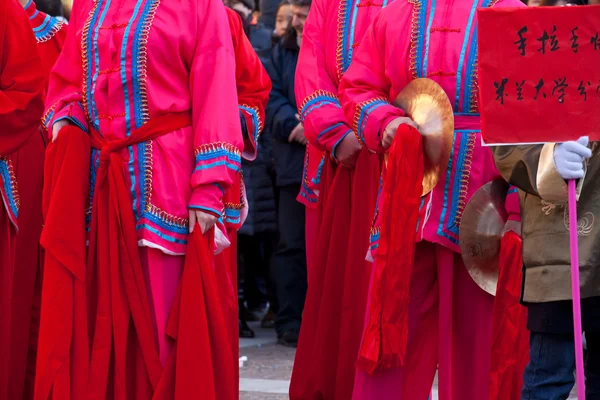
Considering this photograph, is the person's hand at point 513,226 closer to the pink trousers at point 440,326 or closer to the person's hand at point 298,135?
the pink trousers at point 440,326

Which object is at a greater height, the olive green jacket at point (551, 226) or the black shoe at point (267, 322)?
→ the olive green jacket at point (551, 226)

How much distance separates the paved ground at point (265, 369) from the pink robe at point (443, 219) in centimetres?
178

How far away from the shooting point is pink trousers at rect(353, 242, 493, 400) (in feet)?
15.9

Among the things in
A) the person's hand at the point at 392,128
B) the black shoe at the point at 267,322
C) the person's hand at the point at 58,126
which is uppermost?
the person's hand at the point at 392,128

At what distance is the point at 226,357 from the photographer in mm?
4898

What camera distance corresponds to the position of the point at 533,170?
4.13 m

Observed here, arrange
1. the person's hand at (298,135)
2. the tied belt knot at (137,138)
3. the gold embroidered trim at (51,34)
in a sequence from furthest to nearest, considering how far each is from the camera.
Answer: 1. the person's hand at (298,135)
2. the gold embroidered trim at (51,34)
3. the tied belt knot at (137,138)

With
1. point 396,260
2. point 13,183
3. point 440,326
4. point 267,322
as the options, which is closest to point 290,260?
point 267,322

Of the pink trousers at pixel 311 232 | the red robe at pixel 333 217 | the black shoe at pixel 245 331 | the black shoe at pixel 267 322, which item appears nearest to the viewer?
the red robe at pixel 333 217

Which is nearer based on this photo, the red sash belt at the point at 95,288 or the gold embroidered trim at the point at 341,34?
the red sash belt at the point at 95,288

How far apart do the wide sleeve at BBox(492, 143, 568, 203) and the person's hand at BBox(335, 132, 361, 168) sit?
1.52 meters

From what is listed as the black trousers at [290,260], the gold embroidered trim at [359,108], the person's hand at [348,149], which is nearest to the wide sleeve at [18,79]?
the person's hand at [348,149]

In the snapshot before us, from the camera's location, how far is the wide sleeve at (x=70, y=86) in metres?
5.09

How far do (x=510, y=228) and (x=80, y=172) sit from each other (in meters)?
1.71
